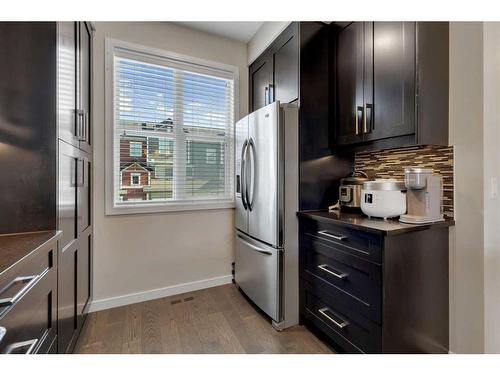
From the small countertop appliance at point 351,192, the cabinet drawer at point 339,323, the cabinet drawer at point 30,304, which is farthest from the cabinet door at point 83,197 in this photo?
the small countertop appliance at point 351,192

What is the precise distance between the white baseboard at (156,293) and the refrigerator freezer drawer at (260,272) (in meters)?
0.30

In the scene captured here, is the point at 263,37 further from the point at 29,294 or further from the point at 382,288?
the point at 29,294

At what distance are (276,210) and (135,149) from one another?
1.50 meters

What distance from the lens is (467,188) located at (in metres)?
1.48

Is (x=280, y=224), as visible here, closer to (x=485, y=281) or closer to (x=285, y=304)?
(x=285, y=304)

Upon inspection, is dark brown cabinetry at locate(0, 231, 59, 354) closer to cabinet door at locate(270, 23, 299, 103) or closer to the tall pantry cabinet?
the tall pantry cabinet

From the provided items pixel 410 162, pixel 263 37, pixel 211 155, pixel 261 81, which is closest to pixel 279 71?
pixel 261 81

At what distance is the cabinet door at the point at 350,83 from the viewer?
180 centimetres

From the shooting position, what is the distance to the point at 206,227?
105 inches

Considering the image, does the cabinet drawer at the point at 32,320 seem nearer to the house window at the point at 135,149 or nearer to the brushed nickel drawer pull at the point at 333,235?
the house window at the point at 135,149

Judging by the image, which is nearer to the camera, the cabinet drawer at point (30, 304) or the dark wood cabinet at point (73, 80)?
the cabinet drawer at point (30, 304)

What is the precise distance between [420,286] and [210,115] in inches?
93.7

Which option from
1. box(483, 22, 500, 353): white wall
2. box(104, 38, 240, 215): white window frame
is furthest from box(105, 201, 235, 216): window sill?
box(483, 22, 500, 353): white wall

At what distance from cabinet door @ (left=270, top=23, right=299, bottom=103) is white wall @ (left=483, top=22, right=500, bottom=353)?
1159mm
